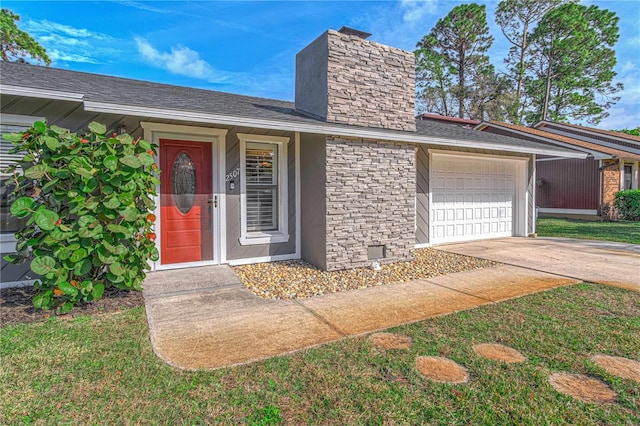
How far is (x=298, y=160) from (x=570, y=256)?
5688mm

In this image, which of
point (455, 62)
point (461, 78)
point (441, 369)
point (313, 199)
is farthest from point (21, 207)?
point (455, 62)

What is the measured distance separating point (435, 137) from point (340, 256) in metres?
3.06

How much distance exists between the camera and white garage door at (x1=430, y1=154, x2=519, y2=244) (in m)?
8.32

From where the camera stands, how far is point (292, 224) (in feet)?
21.1

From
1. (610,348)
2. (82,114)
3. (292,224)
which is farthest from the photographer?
(292,224)

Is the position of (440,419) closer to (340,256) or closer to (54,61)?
(340,256)

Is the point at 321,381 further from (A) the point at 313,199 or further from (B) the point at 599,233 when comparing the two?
(B) the point at 599,233

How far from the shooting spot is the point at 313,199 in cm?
601

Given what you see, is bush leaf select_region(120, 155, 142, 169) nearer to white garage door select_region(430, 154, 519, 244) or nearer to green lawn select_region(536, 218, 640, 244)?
white garage door select_region(430, 154, 519, 244)

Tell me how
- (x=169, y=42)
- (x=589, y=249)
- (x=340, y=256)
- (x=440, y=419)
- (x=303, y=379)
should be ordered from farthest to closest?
(x=169, y=42) < (x=589, y=249) < (x=340, y=256) < (x=303, y=379) < (x=440, y=419)

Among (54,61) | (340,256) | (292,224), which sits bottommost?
(340,256)

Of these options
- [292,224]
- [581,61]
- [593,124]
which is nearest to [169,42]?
[292,224]

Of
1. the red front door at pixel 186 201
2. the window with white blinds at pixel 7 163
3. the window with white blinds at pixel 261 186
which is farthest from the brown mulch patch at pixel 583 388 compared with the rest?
the window with white blinds at pixel 7 163

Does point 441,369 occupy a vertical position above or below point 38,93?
below
